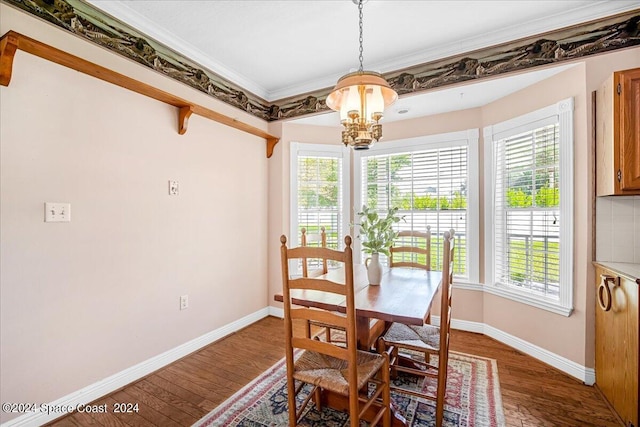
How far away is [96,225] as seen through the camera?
2061mm

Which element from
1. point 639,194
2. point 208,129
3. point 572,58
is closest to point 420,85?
point 572,58

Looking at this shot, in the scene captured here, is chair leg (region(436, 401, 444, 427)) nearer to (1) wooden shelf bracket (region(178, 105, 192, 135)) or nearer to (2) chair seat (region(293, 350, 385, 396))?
(2) chair seat (region(293, 350, 385, 396))

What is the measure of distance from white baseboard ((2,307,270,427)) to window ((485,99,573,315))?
292 centimetres

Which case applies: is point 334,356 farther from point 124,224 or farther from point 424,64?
point 424,64

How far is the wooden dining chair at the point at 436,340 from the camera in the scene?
169 centimetres

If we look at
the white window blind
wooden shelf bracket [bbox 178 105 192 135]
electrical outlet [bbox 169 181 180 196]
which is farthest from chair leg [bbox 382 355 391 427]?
wooden shelf bracket [bbox 178 105 192 135]

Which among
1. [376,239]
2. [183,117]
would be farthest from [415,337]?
[183,117]

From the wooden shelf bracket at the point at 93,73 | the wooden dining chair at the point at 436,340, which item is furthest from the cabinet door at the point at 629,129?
the wooden shelf bracket at the point at 93,73

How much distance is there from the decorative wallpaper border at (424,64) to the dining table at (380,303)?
76.1 inches

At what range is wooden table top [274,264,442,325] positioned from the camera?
1.57 m

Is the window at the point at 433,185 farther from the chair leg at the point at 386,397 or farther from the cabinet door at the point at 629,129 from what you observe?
the chair leg at the point at 386,397

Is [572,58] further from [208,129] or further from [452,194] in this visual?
[208,129]

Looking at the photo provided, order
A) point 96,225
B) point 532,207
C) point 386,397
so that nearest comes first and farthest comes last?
point 386,397 → point 96,225 → point 532,207

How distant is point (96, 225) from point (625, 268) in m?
3.58
